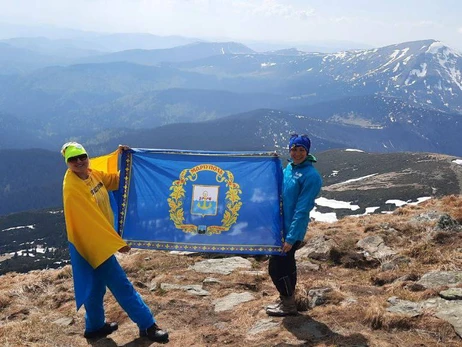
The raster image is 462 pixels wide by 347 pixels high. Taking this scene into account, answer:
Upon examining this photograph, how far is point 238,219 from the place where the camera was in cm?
831

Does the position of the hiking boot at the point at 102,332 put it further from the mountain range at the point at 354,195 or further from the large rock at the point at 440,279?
the mountain range at the point at 354,195

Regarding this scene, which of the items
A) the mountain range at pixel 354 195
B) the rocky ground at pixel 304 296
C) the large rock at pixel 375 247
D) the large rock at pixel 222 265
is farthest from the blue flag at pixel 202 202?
the mountain range at pixel 354 195

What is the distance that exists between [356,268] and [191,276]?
13.7 ft

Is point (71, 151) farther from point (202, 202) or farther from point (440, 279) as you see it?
point (440, 279)

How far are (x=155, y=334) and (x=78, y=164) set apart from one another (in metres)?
3.04

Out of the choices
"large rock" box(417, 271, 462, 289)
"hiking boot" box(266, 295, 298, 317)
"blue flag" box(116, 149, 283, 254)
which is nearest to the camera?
"hiking boot" box(266, 295, 298, 317)

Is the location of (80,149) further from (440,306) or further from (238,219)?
(440,306)

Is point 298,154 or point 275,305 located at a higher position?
point 298,154

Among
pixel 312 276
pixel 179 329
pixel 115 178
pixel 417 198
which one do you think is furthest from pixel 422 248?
pixel 417 198

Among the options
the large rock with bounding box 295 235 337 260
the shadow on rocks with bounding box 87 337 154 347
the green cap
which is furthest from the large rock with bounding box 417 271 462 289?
the green cap

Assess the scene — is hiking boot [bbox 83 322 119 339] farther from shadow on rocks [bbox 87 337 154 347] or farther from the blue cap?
the blue cap

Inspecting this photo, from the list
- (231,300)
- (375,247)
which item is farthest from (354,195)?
(231,300)

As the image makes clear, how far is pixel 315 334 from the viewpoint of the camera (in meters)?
6.46

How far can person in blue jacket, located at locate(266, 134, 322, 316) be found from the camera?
22.8ft
